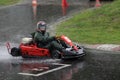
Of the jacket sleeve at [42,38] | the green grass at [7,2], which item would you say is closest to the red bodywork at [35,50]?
the jacket sleeve at [42,38]

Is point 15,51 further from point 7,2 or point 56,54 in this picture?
point 7,2

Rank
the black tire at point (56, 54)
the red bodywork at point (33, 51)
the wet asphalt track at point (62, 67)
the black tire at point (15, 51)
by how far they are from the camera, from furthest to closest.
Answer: the black tire at point (15, 51) → the red bodywork at point (33, 51) → the black tire at point (56, 54) → the wet asphalt track at point (62, 67)

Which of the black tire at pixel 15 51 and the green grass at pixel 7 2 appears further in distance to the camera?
the green grass at pixel 7 2

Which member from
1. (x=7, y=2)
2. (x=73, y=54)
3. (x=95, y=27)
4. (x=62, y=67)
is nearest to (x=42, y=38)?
(x=73, y=54)

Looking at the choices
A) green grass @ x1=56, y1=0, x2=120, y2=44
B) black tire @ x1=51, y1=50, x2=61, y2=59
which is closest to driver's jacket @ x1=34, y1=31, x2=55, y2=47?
black tire @ x1=51, y1=50, x2=61, y2=59

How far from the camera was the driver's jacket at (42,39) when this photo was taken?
14048mm

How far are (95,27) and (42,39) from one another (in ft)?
16.5

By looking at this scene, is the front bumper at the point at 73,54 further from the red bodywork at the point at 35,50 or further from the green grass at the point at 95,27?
the green grass at the point at 95,27

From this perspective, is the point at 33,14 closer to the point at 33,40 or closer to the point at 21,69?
the point at 33,40

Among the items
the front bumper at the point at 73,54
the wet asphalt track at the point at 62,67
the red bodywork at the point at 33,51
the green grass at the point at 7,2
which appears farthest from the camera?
the green grass at the point at 7,2

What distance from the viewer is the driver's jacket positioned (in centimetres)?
1405

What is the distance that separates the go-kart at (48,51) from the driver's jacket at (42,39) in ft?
0.57

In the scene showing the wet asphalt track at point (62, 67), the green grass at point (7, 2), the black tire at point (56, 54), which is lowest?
the wet asphalt track at point (62, 67)

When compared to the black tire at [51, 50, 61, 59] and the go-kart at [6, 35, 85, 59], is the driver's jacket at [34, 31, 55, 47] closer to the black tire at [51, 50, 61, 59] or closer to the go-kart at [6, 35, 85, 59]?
the go-kart at [6, 35, 85, 59]
